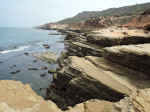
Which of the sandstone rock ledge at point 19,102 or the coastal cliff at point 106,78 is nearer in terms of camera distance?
the sandstone rock ledge at point 19,102

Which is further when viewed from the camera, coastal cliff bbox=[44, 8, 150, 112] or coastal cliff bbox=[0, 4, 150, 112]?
coastal cliff bbox=[44, 8, 150, 112]

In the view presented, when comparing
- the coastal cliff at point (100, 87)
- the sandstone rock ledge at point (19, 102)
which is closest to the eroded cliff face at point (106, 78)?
the coastal cliff at point (100, 87)

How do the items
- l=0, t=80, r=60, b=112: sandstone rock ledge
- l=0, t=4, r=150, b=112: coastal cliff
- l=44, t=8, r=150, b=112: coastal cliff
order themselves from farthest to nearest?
1. l=44, t=8, r=150, b=112: coastal cliff
2. l=0, t=4, r=150, b=112: coastal cliff
3. l=0, t=80, r=60, b=112: sandstone rock ledge

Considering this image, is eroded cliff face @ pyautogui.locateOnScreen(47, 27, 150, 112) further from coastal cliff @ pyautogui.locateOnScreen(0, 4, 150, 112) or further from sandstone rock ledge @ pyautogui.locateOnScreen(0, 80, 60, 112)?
sandstone rock ledge @ pyautogui.locateOnScreen(0, 80, 60, 112)

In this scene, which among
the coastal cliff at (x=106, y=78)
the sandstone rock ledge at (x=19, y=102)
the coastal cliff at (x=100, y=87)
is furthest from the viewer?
the coastal cliff at (x=106, y=78)

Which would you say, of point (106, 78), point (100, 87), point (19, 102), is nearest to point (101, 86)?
point (100, 87)

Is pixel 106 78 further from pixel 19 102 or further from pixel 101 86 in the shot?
pixel 19 102

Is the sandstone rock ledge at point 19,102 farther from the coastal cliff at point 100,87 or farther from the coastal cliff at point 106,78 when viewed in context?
A: the coastal cliff at point 106,78

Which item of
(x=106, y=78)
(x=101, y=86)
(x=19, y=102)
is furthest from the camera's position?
(x=106, y=78)

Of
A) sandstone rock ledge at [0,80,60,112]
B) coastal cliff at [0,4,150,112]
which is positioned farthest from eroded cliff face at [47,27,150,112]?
sandstone rock ledge at [0,80,60,112]

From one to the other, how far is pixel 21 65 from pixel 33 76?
7472 millimetres

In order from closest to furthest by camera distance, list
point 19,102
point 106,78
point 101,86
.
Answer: point 19,102
point 101,86
point 106,78

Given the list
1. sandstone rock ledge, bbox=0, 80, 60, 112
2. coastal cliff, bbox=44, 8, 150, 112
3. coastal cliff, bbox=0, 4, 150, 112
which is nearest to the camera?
sandstone rock ledge, bbox=0, 80, 60, 112

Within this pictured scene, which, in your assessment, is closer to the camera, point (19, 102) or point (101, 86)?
point (19, 102)
